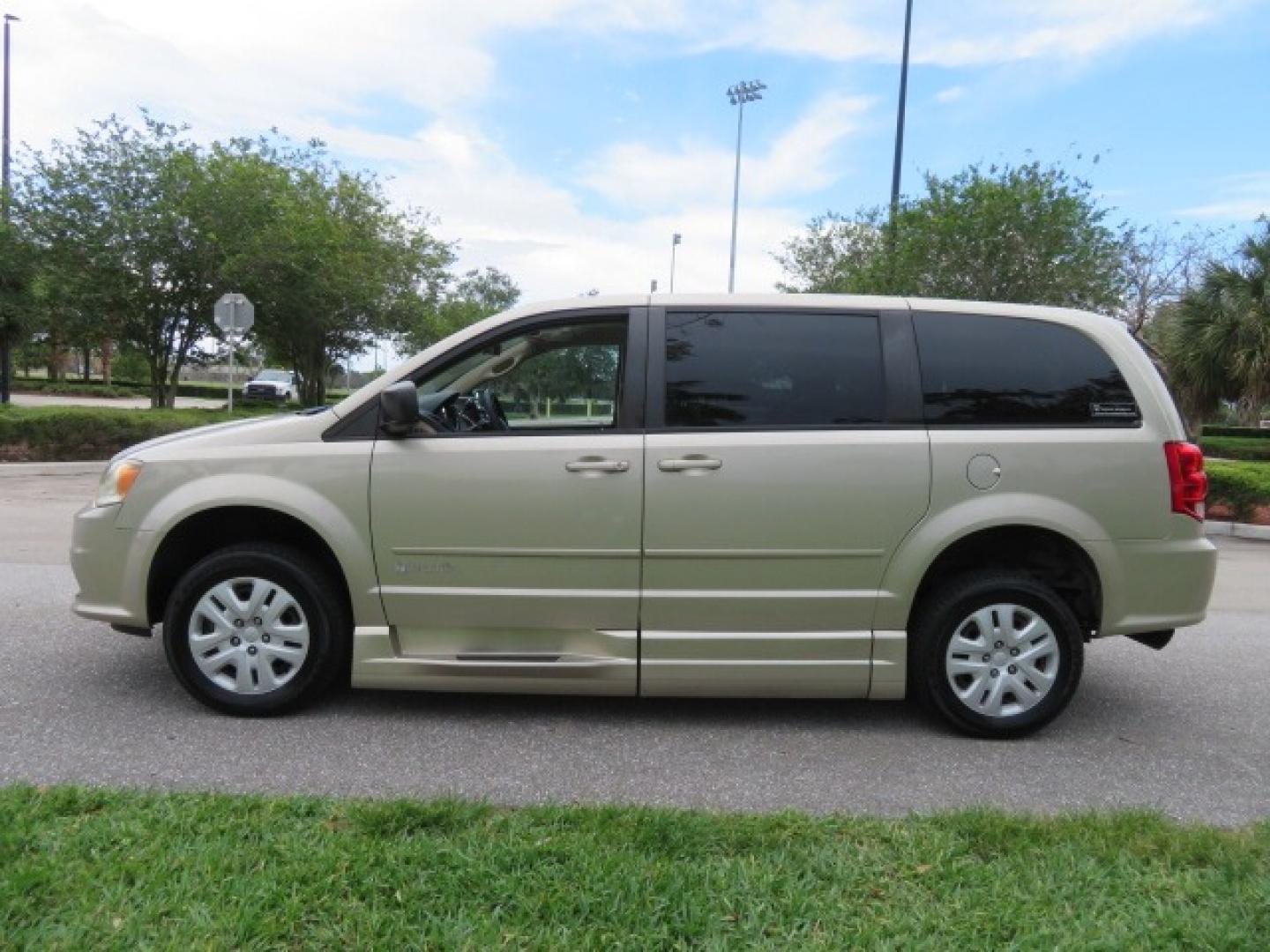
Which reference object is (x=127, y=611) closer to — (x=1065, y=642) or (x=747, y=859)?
(x=747, y=859)

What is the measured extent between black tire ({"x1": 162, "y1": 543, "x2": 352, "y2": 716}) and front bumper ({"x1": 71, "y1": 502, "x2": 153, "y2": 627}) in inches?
6.3

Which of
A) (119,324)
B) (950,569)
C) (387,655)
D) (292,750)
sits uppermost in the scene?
(119,324)

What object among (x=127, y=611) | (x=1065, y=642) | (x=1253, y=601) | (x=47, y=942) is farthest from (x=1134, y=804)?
(x=1253, y=601)

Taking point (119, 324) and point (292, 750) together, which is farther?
point (119, 324)

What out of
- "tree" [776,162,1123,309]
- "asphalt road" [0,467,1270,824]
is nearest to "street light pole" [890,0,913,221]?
"tree" [776,162,1123,309]

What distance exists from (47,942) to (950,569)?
3.49m

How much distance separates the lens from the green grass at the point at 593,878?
235 centimetres

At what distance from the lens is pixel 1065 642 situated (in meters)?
3.96

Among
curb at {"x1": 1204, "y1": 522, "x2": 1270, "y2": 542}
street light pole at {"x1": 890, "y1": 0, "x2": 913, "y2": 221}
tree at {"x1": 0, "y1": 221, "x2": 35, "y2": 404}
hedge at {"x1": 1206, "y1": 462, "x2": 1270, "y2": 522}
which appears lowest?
curb at {"x1": 1204, "y1": 522, "x2": 1270, "y2": 542}

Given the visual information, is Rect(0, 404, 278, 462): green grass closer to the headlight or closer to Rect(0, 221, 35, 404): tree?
Rect(0, 221, 35, 404): tree

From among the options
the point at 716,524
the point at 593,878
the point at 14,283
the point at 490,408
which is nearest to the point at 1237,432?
the point at 716,524

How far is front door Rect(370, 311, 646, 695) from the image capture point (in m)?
3.87

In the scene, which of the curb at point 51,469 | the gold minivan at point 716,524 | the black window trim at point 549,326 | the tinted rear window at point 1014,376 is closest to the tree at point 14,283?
the curb at point 51,469

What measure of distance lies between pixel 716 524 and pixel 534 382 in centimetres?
113
